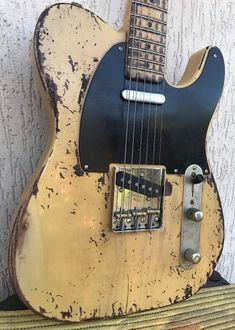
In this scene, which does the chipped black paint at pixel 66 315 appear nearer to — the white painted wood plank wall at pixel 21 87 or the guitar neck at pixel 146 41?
the white painted wood plank wall at pixel 21 87

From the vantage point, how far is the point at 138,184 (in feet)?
2.19

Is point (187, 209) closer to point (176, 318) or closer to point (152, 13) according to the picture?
point (176, 318)

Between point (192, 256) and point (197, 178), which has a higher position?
point (197, 178)

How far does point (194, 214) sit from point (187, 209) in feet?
0.07

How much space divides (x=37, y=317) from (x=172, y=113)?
1.42ft

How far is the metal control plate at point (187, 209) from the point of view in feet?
2.36

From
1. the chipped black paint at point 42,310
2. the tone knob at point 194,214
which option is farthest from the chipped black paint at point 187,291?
the chipped black paint at point 42,310

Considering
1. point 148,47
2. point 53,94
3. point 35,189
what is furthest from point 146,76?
point 35,189

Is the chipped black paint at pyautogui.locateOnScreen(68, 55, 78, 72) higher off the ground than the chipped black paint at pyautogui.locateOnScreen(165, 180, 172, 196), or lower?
higher

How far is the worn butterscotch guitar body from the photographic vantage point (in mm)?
603

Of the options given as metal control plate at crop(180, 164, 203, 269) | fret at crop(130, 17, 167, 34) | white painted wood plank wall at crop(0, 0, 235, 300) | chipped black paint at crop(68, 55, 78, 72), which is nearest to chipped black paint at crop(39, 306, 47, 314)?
white painted wood plank wall at crop(0, 0, 235, 300)

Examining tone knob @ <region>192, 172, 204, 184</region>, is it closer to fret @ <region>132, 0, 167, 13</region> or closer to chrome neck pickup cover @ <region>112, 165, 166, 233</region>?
chrome neck pickup cover @ <region>112, 165, 166, 233</region>

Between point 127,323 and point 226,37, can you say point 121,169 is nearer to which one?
point 127,323

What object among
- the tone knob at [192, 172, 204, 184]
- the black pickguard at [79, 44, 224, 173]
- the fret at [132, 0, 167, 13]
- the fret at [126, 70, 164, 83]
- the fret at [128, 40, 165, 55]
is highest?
the fret at [132, 0, 167, 13]
